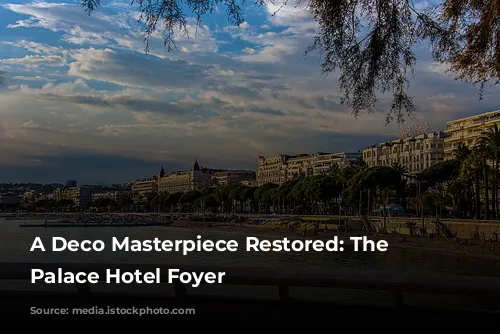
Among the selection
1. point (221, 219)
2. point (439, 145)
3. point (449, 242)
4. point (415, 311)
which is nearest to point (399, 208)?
point (449, 242)

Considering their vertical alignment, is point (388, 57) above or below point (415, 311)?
above

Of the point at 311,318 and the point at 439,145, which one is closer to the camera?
the point at 311,318

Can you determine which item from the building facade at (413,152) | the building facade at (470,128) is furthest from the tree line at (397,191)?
the building facade at (470,128)

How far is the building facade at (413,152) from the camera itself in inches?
3890

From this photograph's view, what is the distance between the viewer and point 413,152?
342 ft

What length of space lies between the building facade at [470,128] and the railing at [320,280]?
7367cm

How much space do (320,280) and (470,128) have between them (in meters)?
81.4

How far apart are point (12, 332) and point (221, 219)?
113829mm

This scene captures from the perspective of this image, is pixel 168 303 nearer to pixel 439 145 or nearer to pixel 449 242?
pixel 449 242

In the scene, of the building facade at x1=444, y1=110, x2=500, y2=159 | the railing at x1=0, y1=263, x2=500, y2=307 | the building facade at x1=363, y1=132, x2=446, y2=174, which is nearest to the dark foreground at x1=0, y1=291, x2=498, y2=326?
the railing at x1=0, y1=263, x2=500, y2=307

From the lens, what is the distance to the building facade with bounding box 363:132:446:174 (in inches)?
3890

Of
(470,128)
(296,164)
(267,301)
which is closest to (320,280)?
(267,301)

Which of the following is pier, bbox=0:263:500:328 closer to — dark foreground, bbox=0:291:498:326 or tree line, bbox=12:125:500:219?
dark foreground, bbox=0:291:498:326

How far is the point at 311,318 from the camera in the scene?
23.0 feet
